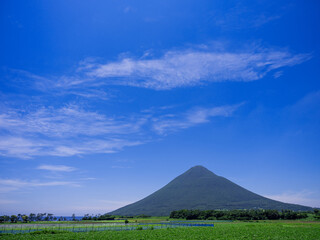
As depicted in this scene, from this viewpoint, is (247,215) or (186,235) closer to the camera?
(186,235)

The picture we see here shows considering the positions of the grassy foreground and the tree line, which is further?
the tree line

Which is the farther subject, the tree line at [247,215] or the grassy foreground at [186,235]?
the tree line at [247,215]

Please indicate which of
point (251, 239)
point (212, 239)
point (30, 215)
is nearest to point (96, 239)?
point (212, 239)

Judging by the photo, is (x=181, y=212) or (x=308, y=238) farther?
(x=181, y=212)

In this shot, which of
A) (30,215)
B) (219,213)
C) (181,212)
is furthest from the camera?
(30,215)

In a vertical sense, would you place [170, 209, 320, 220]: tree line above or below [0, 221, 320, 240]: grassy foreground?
below

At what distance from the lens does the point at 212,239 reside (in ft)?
139

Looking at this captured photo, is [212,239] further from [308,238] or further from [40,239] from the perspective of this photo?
[40,239]

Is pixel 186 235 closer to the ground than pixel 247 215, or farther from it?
farther from it

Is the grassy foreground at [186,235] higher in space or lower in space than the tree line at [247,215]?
higher

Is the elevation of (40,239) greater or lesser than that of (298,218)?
greater

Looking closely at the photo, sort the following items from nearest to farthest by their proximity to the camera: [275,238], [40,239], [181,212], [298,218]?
[40,239]
[275,238]
[298,218]
[181,212]

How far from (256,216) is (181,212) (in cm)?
4427

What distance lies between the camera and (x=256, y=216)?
114500 mm
